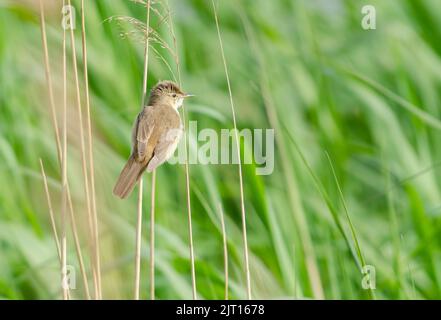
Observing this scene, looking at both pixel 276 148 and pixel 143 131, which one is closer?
pixel 143 131

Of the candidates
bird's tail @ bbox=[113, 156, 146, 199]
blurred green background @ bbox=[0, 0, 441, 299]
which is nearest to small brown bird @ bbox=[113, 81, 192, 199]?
bird's tail @ bbox=[113, 156, 146, 199]

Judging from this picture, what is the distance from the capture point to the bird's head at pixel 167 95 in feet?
5.00

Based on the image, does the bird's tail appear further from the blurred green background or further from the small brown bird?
the blurred green background

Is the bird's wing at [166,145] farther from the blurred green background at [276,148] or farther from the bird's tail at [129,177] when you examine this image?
the blurred green background at [276,148]

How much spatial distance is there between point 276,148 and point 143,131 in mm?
1027

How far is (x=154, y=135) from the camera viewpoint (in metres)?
1.49

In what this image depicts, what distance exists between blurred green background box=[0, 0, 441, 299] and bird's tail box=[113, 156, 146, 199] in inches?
16.9

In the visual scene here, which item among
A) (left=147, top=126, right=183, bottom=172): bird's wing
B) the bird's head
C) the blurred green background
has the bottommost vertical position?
(left=147, top=126, right=183, bottom=172): bird's wing

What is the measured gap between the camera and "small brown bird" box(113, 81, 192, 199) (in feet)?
4.80

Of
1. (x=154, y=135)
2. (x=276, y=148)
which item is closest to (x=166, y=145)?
(x=154, y=135)

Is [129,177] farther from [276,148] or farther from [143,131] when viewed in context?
[276,148]

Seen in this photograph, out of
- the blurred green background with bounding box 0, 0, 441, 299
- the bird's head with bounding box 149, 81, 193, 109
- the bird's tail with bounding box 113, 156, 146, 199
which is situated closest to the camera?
the bird's tail with bounding box 113, 156, 146, 199

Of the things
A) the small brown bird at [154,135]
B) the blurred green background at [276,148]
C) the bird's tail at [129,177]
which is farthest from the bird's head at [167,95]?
the blurred green background at [276,148]
